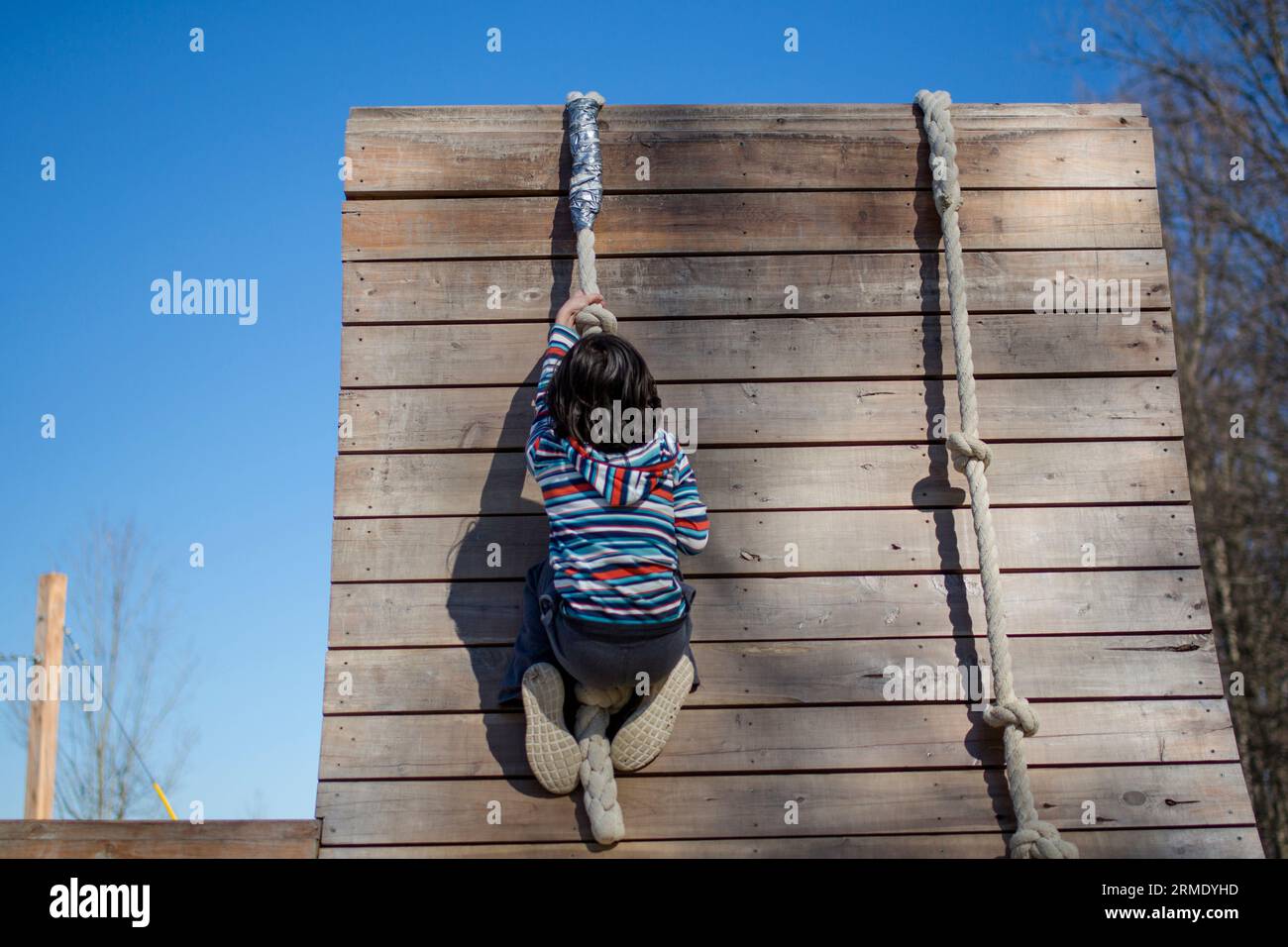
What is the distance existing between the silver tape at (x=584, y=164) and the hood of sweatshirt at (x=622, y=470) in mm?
901

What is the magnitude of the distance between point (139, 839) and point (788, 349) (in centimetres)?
210

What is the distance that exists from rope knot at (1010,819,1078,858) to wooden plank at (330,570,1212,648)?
539 mm

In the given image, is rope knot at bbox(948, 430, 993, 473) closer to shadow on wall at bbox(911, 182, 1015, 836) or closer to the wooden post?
shadow on wall at bbox(911, 182, 1015, 836)

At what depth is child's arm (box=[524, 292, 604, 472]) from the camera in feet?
9.25

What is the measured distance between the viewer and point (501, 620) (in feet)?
10.1

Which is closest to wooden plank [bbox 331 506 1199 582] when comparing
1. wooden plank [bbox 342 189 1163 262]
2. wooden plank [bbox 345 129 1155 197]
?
wooden plank [bbox 342 189 1163 262]

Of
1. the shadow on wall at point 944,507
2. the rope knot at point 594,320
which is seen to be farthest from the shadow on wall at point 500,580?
the shadow on wall at point 944,507

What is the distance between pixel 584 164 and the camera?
3.43m

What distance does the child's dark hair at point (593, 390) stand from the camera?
2727mm

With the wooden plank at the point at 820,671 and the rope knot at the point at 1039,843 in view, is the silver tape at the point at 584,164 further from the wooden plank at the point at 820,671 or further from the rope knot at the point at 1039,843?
the rope knot at the point at 1039,843

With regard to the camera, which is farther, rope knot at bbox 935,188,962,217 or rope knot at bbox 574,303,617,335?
rope knot at bbox 935,188,962,217

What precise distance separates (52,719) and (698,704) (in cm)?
506

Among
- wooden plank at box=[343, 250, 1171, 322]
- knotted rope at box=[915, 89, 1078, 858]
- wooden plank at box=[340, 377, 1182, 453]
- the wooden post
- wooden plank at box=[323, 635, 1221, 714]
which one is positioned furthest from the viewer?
the wooden post

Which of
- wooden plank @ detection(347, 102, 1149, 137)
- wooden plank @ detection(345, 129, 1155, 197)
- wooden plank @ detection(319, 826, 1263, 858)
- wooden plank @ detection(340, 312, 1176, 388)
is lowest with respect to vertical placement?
wooden plank @ detection(319, 826, 1263, 858)
